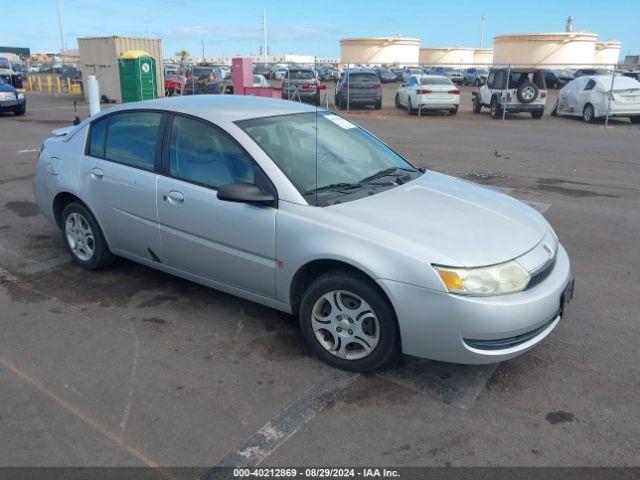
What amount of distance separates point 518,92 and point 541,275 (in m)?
18.8

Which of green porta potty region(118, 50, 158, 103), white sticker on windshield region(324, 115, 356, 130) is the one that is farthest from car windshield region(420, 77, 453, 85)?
white sticker on windshield region(324, 115, 356, 130)

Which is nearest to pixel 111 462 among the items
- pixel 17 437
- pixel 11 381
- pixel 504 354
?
pixel 17 437

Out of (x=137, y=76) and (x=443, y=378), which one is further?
(x=137, y=76)

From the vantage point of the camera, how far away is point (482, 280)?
3.09 metres

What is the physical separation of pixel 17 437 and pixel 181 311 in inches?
63.0

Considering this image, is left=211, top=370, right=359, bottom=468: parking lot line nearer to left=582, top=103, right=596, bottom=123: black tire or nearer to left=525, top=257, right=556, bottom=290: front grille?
left=525, top=257, right=556, bottom=290: front grille

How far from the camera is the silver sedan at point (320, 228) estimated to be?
123 inches

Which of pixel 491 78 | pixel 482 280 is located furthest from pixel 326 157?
pixel 491 78

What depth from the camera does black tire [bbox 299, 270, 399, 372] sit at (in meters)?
3.25

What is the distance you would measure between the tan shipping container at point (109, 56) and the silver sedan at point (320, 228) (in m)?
23.3

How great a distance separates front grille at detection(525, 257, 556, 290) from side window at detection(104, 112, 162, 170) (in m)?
2.81

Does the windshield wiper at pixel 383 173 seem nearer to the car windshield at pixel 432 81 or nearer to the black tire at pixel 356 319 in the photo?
the black tire at pixel 356 319

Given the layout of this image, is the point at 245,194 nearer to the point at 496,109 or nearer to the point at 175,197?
the point at 175,197

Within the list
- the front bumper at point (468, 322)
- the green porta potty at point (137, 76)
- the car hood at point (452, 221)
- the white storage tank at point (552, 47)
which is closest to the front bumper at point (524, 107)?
the green porta potty at point (137, 76)
